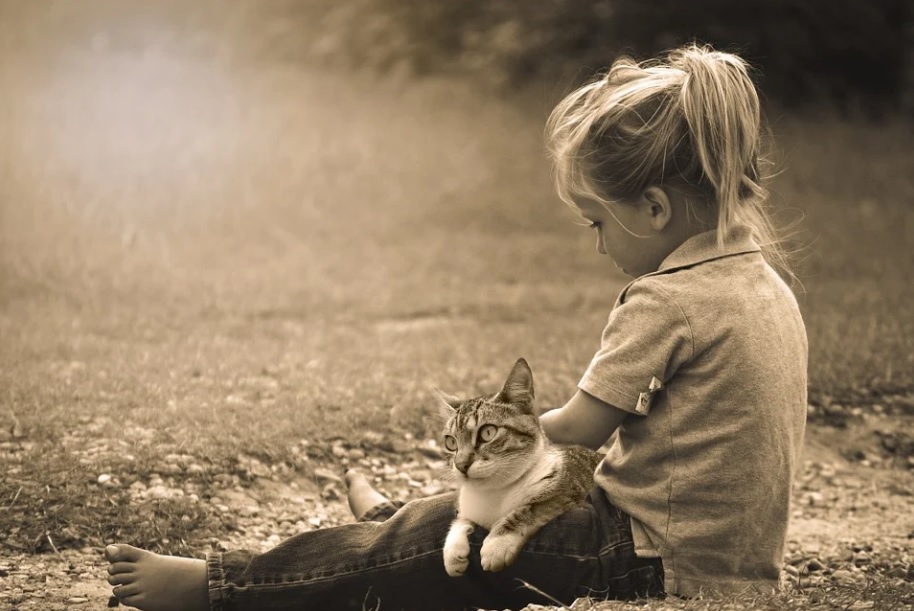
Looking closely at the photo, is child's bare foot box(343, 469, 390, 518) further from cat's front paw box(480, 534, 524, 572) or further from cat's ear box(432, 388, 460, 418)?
cat's front paw box(480, 534, 524, 572)

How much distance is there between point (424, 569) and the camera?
2.85 meters

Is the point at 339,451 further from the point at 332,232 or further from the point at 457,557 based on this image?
the point at 332,232

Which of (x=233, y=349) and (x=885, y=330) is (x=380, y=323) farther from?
(x=885, y=330)

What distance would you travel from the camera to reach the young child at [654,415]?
2.64 meters

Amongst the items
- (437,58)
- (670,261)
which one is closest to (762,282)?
(670,261)

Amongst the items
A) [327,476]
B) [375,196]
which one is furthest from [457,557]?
[375,196]

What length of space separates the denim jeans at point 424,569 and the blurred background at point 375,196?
189 centimetres

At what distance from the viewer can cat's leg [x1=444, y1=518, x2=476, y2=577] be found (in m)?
2.72

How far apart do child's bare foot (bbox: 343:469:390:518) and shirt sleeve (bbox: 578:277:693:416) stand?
3.70ft

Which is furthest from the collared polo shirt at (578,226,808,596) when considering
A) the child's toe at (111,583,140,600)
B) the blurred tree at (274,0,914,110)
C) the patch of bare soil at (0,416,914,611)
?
the blurred tree at (274,0,914,110)

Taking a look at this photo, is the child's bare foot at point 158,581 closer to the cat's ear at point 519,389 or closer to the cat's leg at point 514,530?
the cat's leg at point 514,530

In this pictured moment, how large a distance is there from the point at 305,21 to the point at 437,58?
1742 millimetres

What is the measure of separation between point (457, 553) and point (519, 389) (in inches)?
17.7

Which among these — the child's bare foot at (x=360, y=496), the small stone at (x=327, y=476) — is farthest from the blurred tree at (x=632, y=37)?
the child's bare foot at (x=360, y=496)
